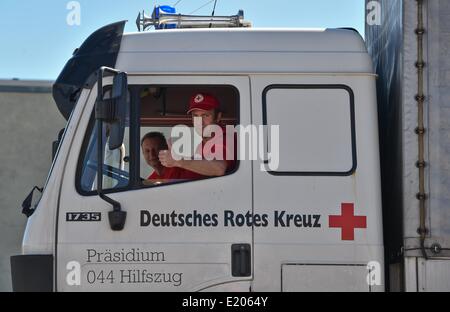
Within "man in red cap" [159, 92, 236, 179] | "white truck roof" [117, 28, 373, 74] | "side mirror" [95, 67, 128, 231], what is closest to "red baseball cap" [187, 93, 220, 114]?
"man in red cap" [159, 92, 236, 179]

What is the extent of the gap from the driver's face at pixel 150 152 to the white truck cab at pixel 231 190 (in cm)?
7

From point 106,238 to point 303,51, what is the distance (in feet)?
5.09

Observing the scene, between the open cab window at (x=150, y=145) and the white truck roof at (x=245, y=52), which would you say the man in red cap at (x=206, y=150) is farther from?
the white truck roof at (x=245, y=52)

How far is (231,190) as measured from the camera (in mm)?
4719

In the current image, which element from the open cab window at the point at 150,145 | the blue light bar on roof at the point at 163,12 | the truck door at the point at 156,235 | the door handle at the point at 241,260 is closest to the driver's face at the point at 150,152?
the open cab window at the point at 150,145

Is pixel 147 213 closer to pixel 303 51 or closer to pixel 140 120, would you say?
pixel 140 120

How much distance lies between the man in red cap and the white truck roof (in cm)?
21

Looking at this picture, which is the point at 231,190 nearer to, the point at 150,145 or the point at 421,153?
the point at 150,145

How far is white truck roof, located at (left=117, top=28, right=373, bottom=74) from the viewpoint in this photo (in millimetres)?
4863

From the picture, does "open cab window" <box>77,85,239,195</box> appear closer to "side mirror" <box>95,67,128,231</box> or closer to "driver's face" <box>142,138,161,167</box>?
"driver's face" <box>142,138,161,167</box>

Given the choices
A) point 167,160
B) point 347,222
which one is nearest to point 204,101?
point 167,160

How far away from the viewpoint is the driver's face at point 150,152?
4.90m
